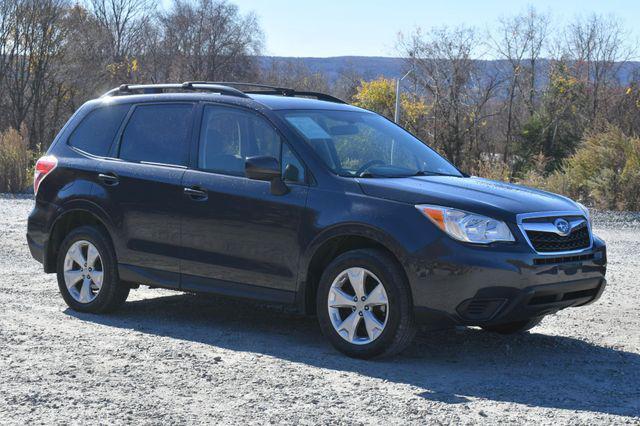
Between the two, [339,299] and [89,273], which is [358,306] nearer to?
[339,299]

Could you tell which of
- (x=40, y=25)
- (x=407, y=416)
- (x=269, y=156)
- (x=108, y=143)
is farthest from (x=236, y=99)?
(x=40, y=25)

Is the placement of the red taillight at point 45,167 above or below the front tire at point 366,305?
above

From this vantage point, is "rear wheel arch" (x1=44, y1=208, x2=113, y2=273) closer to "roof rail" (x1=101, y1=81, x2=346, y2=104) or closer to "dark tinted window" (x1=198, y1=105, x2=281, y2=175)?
"roof rail" (x1=101, y1=81, x2=346, y2=104)

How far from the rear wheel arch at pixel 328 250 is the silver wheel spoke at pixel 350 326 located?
39 centimetres

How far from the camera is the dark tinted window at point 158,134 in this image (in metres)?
7.80

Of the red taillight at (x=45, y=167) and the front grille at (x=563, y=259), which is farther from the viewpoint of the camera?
the red taillight at (x=45, y=167)

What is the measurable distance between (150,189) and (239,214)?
3.13ft

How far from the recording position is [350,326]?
262 inches

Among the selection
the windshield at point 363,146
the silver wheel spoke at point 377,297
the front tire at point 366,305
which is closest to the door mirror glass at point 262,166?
the windshield at point 363,146

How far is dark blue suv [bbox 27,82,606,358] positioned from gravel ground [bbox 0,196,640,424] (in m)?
0.34

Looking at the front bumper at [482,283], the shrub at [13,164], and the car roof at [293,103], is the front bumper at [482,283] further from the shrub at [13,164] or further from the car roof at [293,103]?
the shrub at [13,164]

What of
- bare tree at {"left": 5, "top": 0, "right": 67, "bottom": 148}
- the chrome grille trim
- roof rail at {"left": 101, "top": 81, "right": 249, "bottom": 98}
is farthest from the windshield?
bare tree at {"left": 5, "top": 0, "right": 67, "bottom": 148}

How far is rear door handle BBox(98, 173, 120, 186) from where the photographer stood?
8.01 meters

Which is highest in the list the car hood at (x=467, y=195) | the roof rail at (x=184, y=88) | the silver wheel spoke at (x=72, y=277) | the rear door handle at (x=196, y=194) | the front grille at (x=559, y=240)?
the roof rail at (x=184, y=88)
